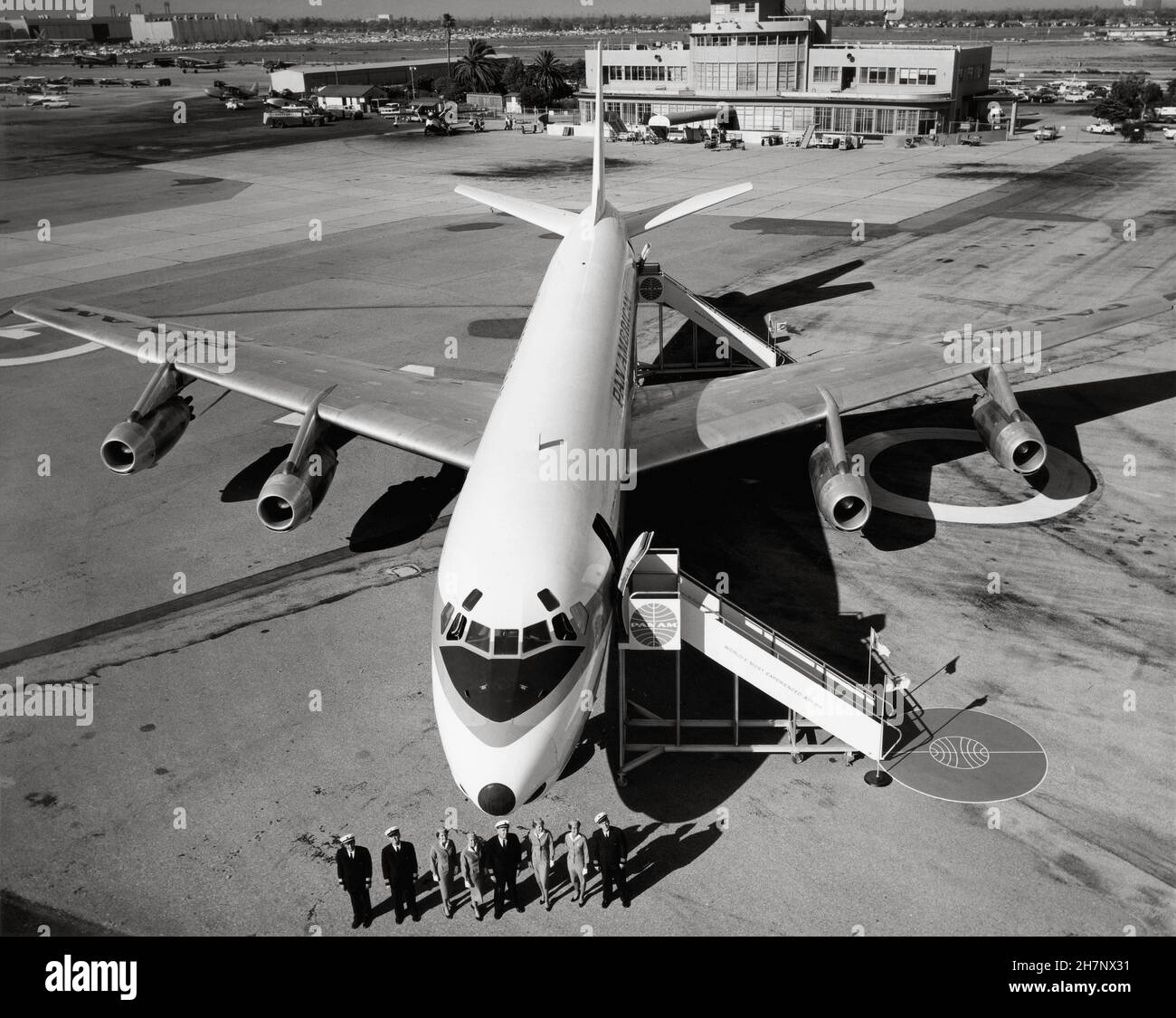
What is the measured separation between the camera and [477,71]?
488 feet

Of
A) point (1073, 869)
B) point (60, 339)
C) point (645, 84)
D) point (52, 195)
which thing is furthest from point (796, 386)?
point (645, 84)

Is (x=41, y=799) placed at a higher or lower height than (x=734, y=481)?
lower

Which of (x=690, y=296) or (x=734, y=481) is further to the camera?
(x=690, y=296)

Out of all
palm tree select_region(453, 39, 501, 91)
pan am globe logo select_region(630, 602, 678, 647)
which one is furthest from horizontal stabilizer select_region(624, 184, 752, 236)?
palm tree select_region(453, 39, 501, 91)

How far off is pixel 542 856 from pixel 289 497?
11.1 metres

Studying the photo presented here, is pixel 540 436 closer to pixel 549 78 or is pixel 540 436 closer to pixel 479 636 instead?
pixel 479 636

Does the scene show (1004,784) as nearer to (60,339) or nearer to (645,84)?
(60,339)

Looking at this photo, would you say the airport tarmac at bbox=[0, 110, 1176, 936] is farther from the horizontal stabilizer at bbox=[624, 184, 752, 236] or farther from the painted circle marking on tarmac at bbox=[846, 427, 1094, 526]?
the horizontal stabilizer at bbox=[624, 184, 752, 236]

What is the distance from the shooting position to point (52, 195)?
76.2m

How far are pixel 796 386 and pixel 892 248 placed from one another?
3364 cm

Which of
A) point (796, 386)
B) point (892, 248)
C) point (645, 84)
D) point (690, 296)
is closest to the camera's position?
point (796, 386)

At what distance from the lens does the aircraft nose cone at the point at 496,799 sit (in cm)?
1376

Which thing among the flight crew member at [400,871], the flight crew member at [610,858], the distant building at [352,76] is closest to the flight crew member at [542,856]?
the flight crew member at [610,858]
